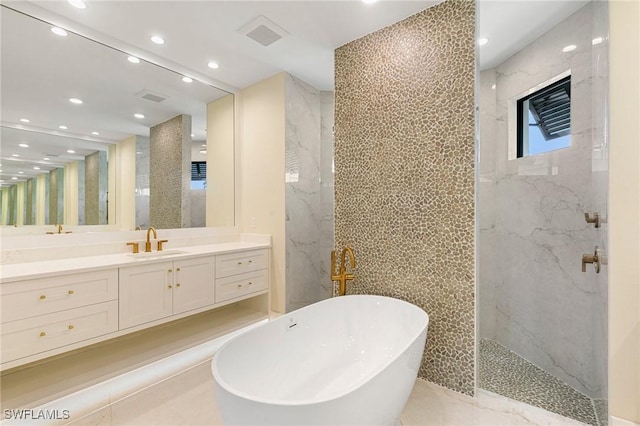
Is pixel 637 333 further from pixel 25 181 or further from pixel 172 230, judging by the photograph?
pixel 25 181

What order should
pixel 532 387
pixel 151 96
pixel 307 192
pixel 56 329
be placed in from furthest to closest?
pixel 307 192, pixel 151 96, pixel 532 387, pixel 56 329

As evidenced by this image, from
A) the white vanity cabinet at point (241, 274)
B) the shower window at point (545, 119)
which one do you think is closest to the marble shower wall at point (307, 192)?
the white vanity cabinet at point (241, 274)

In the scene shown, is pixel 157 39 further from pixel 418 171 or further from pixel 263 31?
pixel 418 171

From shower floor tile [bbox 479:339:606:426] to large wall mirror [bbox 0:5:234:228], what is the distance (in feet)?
9.43

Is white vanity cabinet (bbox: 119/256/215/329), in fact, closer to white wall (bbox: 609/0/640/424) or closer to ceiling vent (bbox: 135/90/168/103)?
ceiling vent (bbox: 135/90/168/103)

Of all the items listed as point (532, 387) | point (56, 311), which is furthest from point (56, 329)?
point (532, 387)

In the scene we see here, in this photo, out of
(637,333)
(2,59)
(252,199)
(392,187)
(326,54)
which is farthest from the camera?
(252,199)

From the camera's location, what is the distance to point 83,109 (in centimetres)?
238

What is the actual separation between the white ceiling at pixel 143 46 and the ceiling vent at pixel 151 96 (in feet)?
0.11

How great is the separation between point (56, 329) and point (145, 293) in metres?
0.50

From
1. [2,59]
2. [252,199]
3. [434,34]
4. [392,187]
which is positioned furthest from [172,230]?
[434,34]

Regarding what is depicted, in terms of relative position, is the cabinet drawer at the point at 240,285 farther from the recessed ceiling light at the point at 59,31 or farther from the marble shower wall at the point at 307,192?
the recessed ceiling light at the point at 59,31

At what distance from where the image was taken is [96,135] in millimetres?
2406

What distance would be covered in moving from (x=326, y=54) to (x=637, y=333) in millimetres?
2879
